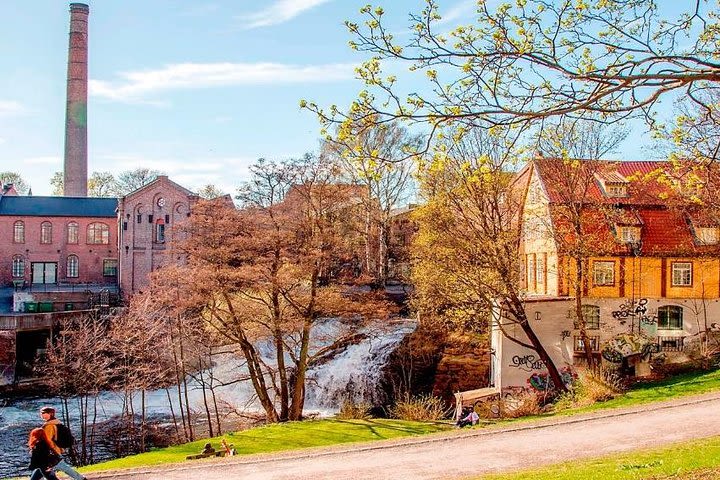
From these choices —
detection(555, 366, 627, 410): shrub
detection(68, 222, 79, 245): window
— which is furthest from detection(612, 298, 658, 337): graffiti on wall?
detection(68, 222, 79, 245): window

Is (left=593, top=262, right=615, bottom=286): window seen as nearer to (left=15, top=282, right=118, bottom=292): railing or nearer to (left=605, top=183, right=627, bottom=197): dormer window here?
(left=605, top=183, right=627, bottom=197): dormer window

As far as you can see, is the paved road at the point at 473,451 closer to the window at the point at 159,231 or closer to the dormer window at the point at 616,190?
the dormer window at the point at 616,190

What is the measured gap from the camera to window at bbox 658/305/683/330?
29.6 meters

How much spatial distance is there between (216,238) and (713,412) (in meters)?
16.7

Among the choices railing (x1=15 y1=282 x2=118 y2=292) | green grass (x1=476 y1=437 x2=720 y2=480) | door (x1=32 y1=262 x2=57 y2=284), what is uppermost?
door (x1=32 y1=262 x2=57 y2=284)

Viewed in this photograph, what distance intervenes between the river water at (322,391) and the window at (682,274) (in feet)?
39.6

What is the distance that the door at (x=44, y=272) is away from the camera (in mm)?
55500

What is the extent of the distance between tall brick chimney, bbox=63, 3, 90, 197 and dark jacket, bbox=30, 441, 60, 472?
174 feet

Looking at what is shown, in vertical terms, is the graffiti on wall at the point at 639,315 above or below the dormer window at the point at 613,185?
below

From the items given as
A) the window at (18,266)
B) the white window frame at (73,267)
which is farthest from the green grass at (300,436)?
the window at (18,266)

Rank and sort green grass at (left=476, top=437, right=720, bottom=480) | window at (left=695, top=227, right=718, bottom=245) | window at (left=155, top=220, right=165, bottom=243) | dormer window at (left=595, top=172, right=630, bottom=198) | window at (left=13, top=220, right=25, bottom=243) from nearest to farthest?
green grass at (left=476, top=437, right=720, bottom=480), window at (left=695, top=227, right=718, bottom=245), dormer window at (left=595, top=172, right=630, bottom=198), window at (left=155, top=220, right=165, bottom=243), window at (left=13, top=220, right=25, bottom=243)

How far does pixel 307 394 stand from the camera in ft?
102

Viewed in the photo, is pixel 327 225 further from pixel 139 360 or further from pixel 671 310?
pixel 671 310

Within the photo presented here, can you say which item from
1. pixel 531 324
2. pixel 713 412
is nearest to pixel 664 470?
pixel 713 412
